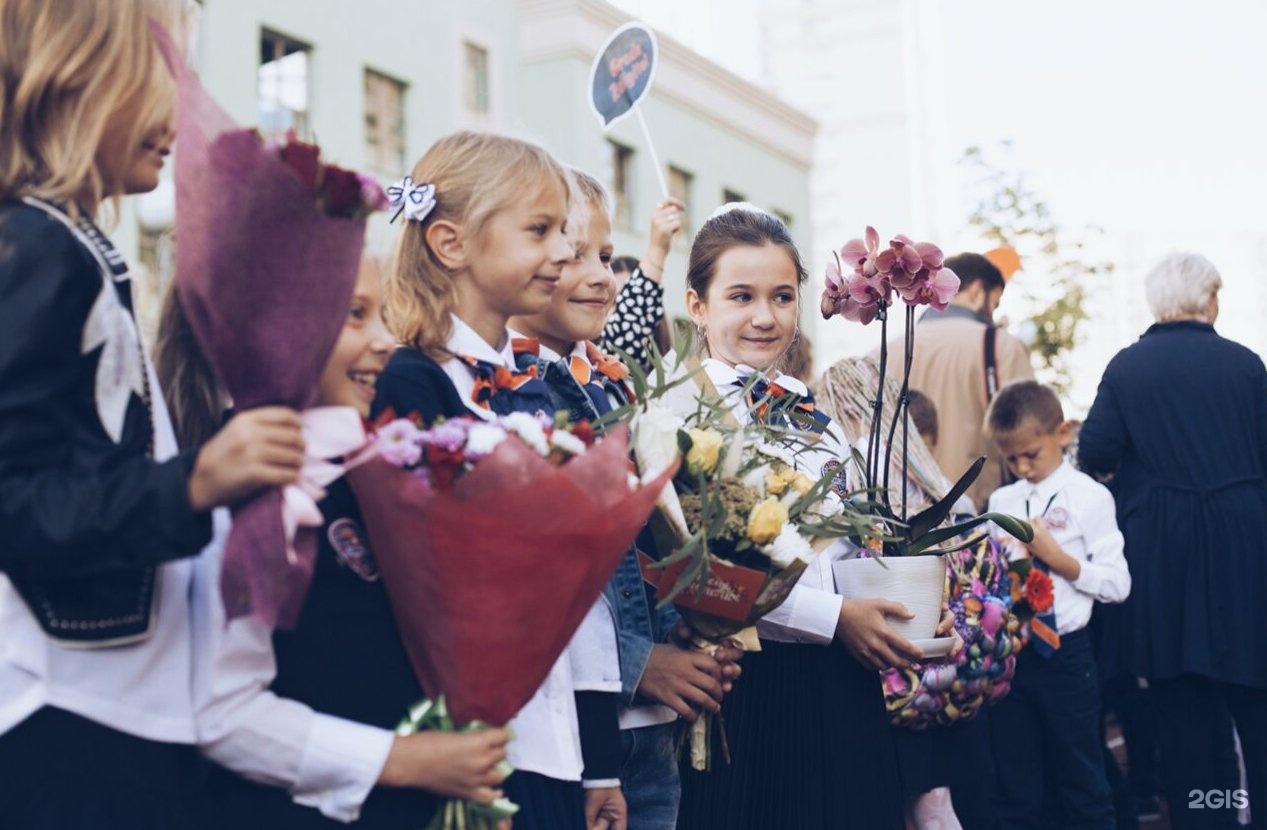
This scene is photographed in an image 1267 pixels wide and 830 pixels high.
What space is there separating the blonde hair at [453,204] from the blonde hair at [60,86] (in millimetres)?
927

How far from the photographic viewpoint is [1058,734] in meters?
5.44

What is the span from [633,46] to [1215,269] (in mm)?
2463

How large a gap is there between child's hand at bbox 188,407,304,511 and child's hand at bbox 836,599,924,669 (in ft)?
6.11

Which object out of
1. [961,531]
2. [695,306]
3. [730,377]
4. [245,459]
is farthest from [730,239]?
[245,459]

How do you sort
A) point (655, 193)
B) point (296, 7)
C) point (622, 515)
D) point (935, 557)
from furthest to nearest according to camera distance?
point (655, 193), point (296, 7), point (935, 557), point (622, 515)

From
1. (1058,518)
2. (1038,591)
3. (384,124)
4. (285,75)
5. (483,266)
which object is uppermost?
(285,75)

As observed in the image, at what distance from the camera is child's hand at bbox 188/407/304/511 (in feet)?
6.01

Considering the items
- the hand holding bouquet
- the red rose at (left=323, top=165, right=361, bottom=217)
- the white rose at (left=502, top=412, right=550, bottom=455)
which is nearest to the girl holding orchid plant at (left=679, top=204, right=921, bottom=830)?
the white rose at (left=502, top=412, right=550, bottom=455)

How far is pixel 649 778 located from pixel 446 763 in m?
1.28

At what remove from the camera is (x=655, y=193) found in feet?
78.7

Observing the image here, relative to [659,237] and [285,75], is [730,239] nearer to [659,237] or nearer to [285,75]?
[659,237]

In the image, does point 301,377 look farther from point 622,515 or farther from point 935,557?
point 935,557

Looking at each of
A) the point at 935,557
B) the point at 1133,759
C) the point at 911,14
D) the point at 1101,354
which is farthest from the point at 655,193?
the point at 911,14

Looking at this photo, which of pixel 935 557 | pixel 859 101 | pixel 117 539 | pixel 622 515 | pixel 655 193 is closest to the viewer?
pixel 117 539
